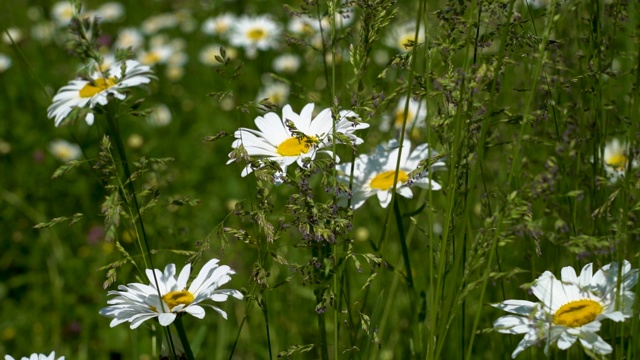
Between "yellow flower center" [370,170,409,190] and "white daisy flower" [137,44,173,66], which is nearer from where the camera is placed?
"yellow flower center" [370,170,409,190]

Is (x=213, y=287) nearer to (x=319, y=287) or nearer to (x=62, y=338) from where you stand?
(x=319, y=287)

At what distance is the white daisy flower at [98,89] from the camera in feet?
5.79

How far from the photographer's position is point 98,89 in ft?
6.03

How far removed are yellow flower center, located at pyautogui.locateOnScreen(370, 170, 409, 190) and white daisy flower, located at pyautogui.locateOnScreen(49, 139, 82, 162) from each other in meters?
2.55

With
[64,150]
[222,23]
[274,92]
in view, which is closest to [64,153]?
[64,150]

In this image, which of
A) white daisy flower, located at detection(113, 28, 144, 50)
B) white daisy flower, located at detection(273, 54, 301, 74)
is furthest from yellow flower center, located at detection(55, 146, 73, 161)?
white daisy flower, located at detection(113, 28, 144, 50)

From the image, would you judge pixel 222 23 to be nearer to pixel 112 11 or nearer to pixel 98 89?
pixel 112 11

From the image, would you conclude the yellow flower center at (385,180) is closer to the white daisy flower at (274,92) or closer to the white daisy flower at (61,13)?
the white daisy flower at (274,92)

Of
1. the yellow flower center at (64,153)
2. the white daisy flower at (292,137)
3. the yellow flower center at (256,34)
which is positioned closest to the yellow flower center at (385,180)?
the white daisy flower at (292,137)

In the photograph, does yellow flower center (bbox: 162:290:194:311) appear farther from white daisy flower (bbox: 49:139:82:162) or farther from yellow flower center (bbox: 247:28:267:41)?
yellow flower center (bbox: 247:28:267:41)

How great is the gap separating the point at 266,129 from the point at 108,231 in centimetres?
50

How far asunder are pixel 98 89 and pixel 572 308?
1140 millimetres

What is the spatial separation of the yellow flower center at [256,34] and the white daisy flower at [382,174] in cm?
297

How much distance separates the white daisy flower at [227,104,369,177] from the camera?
4.88 feet
